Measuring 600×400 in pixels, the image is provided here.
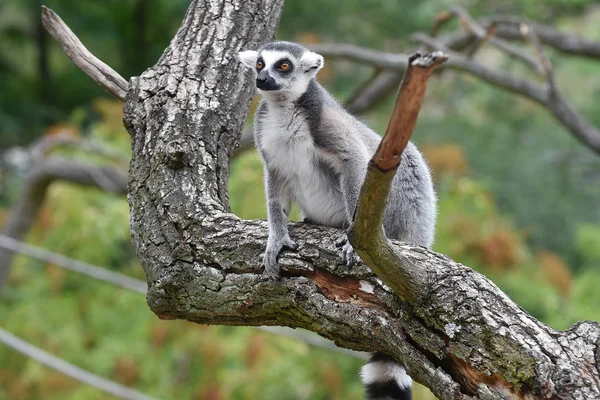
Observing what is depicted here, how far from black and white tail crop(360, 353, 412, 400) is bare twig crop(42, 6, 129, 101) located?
A: 4.72ft

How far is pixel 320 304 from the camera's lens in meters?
2.13

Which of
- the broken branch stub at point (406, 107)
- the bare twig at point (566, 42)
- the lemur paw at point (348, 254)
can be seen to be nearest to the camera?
the broken branch stub at point (406, 107)

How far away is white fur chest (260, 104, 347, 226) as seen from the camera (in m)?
3.02

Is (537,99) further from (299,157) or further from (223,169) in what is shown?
(223,169)

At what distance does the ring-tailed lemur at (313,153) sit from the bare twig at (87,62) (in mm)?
514

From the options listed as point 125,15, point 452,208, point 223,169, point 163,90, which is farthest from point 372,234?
point 125,15

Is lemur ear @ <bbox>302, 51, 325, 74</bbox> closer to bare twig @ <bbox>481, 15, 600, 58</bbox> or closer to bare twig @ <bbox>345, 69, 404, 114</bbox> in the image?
bare twig @ <bbox>481, 15, 600, 58</bbox>

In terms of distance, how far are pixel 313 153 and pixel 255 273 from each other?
0.82 metres

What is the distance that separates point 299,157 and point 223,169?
38cm

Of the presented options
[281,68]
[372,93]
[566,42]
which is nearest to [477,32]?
[566,42]

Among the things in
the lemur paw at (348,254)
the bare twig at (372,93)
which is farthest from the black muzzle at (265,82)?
the bare twig at (372,93)

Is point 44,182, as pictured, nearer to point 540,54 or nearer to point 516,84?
point 516,84

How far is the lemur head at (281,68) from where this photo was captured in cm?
303

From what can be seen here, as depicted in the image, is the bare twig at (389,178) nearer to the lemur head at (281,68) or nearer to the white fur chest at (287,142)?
the white fur chest at (287,142)
